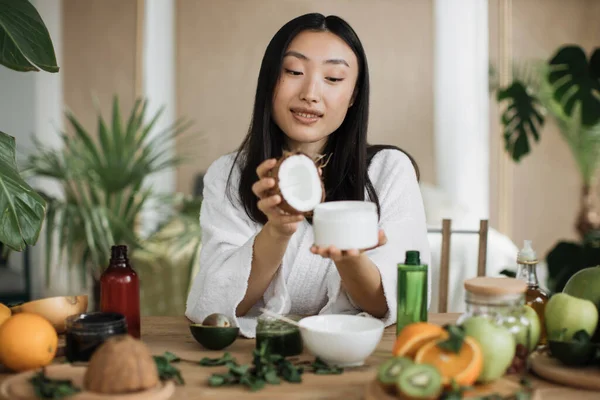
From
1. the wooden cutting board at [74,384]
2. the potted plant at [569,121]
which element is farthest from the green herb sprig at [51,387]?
the potted plant at [569,121]

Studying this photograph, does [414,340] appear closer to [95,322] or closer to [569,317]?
[569,317]

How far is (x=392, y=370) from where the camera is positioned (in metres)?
1.03

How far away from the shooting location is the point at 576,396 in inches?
43.3

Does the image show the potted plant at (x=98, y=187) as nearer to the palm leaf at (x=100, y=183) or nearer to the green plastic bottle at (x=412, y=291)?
the palm leaf at (x=100, y=183)

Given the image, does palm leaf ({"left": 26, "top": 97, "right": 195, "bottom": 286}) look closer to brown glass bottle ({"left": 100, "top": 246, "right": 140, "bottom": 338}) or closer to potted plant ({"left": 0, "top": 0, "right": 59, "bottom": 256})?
potted plant ({"left": 0, "top": 0, "right": 59, "bottom": 256})

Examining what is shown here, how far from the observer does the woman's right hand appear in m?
1.29

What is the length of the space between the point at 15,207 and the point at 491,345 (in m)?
1.07

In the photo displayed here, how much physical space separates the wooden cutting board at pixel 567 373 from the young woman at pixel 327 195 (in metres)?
0.43

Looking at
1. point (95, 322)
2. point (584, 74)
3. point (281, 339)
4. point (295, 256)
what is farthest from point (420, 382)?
point (584, 74)

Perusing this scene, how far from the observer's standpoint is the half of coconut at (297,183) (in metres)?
1.29

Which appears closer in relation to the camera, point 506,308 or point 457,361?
point 457,361

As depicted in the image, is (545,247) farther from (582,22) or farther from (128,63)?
(128,63)

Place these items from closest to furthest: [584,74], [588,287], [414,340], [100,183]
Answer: [414,340], [588,287], [584,74], [100,183]

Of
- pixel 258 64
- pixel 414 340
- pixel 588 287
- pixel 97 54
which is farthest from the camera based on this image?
pixel 258 64
